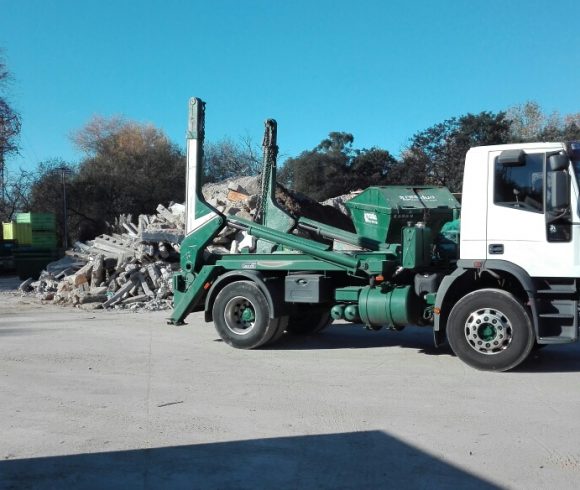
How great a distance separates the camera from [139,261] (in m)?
17.8

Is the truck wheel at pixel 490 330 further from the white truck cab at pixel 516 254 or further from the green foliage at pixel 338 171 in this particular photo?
the green foliage at pixel 338 171

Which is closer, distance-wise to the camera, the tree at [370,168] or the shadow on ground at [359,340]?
the shadow on ground at [359,340]

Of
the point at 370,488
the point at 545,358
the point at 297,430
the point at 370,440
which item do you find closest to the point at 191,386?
the point at 297,430

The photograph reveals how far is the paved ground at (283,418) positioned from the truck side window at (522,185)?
7.17 ft

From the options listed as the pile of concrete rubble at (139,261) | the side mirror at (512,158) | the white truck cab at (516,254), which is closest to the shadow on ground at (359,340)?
the white truck cab at (516,254)

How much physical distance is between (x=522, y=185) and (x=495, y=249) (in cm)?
87

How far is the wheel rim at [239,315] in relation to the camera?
Answer: 33.8 ft

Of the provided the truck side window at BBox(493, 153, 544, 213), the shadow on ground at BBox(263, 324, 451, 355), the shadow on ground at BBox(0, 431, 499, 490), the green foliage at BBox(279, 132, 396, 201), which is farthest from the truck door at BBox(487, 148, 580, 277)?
the green foliage at BBox(279, 132, 396, 201)

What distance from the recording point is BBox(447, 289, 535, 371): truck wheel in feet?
26.1

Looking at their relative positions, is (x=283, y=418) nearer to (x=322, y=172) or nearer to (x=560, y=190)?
(x=560, y=190)

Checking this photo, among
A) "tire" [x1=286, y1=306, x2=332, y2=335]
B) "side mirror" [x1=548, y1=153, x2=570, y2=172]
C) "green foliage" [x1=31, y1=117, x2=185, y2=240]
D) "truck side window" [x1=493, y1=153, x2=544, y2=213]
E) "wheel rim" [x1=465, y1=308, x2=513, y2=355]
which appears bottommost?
"tire" [x1=286, y1=306, x2=332, y2=335]

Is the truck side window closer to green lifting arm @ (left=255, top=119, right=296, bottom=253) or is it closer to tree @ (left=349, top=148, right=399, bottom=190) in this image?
green lifting arm @ (left=255, top=119, right=296, bottom=253)

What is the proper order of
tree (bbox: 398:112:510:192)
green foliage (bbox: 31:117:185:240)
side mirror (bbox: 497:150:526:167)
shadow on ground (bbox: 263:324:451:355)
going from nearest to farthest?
side mirror (bbox: 497:150:526:167), shadow on ground (bbox: 263:324:451:355), tree (bbox: 398:112:510:192), green foliage (bbox: 31:117:185:240)

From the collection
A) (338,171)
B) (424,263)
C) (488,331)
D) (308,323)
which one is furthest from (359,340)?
(338,171)
